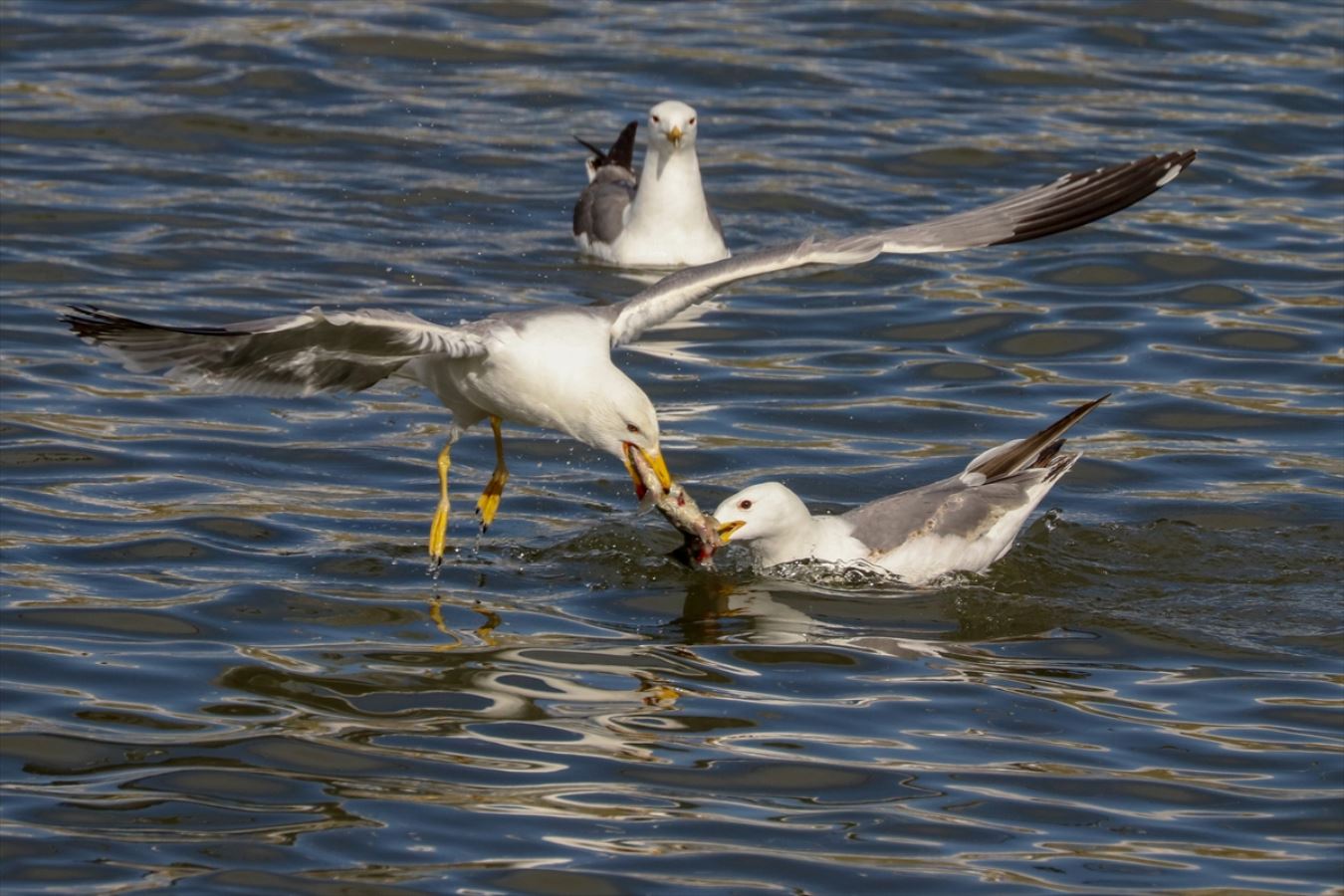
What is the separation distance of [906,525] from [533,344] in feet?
5.54

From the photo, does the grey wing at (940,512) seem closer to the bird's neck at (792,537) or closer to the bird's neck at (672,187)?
the bird's neck at (792,537)

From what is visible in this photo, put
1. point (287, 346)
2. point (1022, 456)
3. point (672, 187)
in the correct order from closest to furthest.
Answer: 1. point (287, 346)
2. point (1022, 456)
3. point (672, 187)

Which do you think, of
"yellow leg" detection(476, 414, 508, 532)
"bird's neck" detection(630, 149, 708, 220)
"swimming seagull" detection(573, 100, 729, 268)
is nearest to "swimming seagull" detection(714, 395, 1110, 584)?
"yellow leg" detection(476, 414, 508, 532)

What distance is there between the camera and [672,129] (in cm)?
1455

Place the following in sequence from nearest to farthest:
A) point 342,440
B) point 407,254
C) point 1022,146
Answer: point 342,440, point 407,254, point 1022,146

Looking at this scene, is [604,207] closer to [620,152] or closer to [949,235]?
[620,152]

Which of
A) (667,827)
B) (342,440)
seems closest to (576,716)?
(667,827)

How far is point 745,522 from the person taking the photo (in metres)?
9.09

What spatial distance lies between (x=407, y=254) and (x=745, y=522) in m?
5.93

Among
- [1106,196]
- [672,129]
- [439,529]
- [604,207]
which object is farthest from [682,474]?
[604,207]

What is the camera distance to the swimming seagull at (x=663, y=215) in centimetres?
1438

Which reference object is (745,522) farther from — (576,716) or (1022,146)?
(1022,146)

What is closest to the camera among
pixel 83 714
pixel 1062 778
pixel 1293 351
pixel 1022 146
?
pixel 1062 778

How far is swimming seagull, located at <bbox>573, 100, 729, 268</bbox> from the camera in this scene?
1438 centimetres
